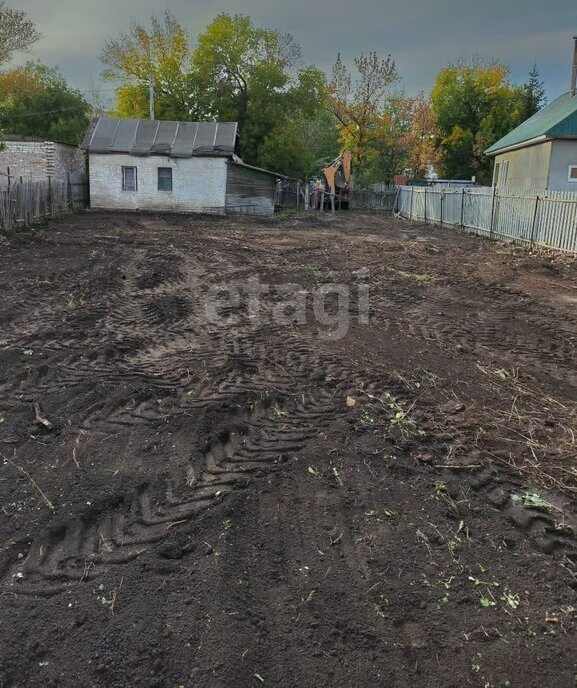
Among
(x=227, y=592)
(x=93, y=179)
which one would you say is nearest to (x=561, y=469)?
(x=227, y=592)

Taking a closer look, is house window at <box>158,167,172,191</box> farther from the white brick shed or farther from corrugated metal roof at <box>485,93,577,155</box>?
corrugated metal roof at <box>485,93,577,155</box>

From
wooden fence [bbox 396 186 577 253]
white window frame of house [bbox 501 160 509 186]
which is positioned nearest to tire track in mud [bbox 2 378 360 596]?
wooden fence [bbox 396 186 577 253]

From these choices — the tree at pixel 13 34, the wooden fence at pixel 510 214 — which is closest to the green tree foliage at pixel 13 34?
the tree at pixel 13 34

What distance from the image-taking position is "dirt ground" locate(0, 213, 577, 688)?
2.32 meters

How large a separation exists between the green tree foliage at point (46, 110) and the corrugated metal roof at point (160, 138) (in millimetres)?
14311

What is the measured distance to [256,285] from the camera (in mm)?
9969

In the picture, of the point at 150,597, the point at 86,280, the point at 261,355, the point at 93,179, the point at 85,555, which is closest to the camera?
the point at 150,597

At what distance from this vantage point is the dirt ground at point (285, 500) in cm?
232

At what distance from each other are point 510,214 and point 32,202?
1469 cm

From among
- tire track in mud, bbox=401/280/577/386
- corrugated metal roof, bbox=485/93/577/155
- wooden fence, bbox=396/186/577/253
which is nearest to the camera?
tire track in mud, bbox=401/280/577/386

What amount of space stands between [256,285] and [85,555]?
293 inches

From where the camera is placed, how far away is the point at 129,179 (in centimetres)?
2706

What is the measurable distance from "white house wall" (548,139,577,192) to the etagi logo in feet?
47.8

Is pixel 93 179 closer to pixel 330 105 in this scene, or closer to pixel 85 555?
pixel 330 105
